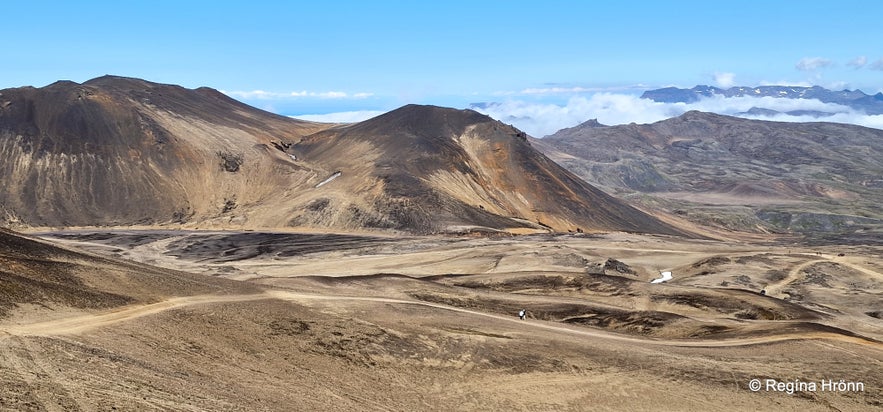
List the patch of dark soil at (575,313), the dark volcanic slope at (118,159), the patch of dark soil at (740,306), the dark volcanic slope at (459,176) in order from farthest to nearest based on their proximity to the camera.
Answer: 1. the dark volcanic slope at (459,176)
2. the dark volcanic slope at (118,159)
3. the patch of dark soil at (740,306)
4. the patch of dark soil at (575,313)

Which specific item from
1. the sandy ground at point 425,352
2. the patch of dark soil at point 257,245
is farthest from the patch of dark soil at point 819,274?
the patch of dark soil at point 257,245

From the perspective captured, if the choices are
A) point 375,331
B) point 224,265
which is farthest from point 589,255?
point 375,331

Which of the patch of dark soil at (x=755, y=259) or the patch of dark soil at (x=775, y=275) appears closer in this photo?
the patch of dark soil at (x=775, y=275)

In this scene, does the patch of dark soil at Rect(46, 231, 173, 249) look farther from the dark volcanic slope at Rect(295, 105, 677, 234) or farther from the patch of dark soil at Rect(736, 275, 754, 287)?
the patch of dark soil at Rect(736, 275, 754, 287)

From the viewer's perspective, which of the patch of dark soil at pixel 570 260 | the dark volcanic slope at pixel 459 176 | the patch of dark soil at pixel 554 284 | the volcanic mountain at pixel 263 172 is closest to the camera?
the patch of dark soil at pixel 554 284

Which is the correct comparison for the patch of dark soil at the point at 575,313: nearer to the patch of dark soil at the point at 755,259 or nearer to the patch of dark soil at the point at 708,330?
the patch of dark soil at the point at 708,330

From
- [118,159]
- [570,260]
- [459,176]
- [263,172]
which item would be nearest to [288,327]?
[570,260]
